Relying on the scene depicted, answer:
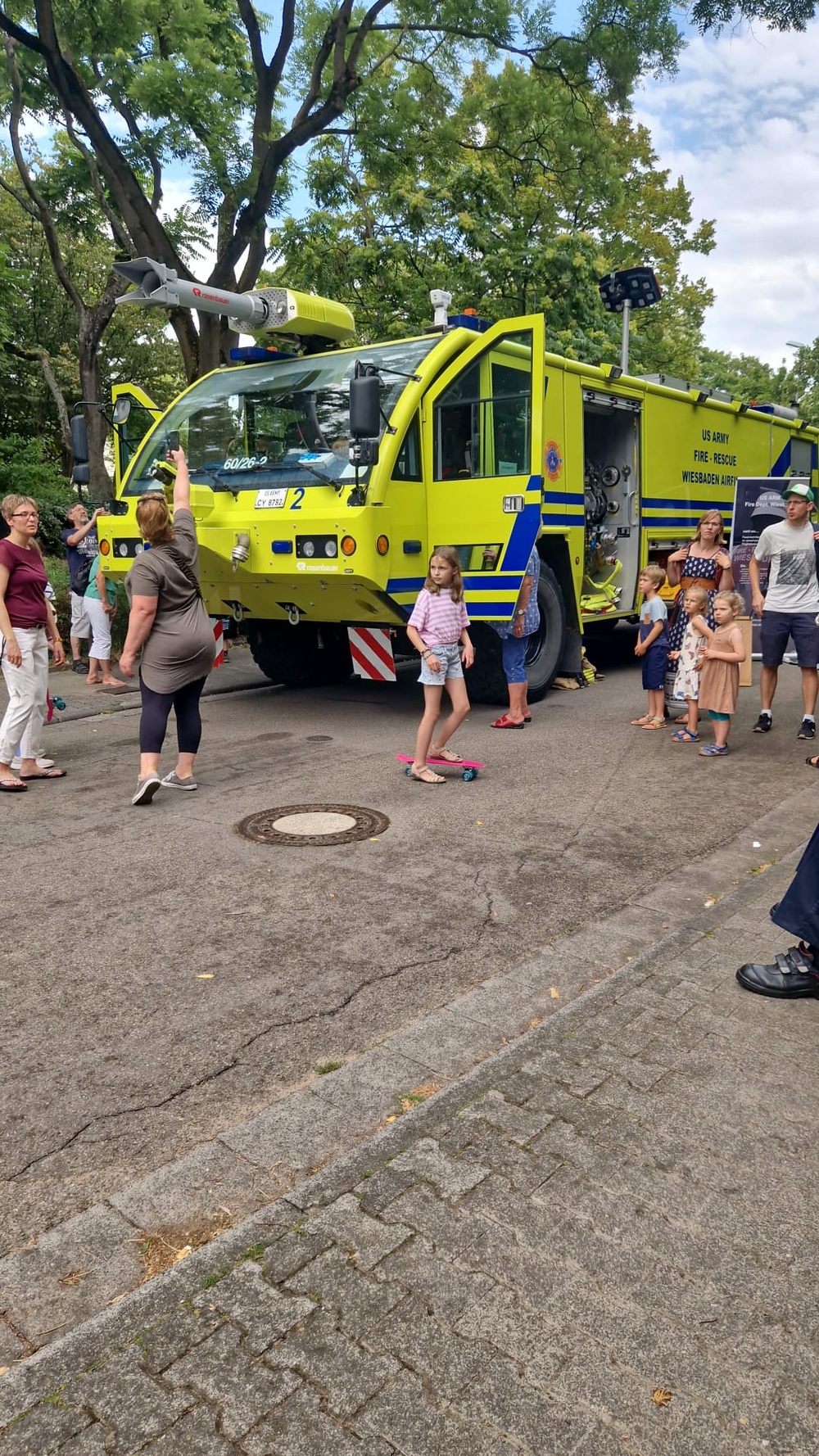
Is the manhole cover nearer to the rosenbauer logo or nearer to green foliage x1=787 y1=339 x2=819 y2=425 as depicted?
the rosenbauer logo

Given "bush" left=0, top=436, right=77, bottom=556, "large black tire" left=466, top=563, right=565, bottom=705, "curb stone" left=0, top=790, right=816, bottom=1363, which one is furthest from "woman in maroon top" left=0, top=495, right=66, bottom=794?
"bush" left=0, top=436, right=77, bottom=556

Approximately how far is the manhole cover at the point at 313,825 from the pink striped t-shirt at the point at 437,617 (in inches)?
51.5

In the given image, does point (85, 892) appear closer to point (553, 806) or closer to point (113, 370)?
point (553, 806)

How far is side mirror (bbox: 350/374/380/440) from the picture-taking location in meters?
7.38

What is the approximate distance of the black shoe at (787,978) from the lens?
3.57 metres

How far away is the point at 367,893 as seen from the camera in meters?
4.80

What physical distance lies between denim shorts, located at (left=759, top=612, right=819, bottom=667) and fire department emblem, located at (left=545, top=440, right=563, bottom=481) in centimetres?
222

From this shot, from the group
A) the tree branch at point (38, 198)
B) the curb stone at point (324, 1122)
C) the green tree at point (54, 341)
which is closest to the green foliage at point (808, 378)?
the green tree at point (54, 341)

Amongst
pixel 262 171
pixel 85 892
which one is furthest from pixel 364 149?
pixel 85 892

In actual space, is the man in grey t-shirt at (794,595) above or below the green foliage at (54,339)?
below

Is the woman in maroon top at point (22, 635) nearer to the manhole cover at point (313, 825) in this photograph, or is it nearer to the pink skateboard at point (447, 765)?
the manhole cover at point (313, 825)

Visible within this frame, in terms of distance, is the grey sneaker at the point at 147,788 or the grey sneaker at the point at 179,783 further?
the grey sneaker at the point at 179,783

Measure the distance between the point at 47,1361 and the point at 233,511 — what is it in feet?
23.9

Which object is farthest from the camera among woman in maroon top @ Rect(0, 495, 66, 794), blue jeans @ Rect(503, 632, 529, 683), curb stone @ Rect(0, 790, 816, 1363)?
blue jeans @ Rect(503, 632, 529, 683)
